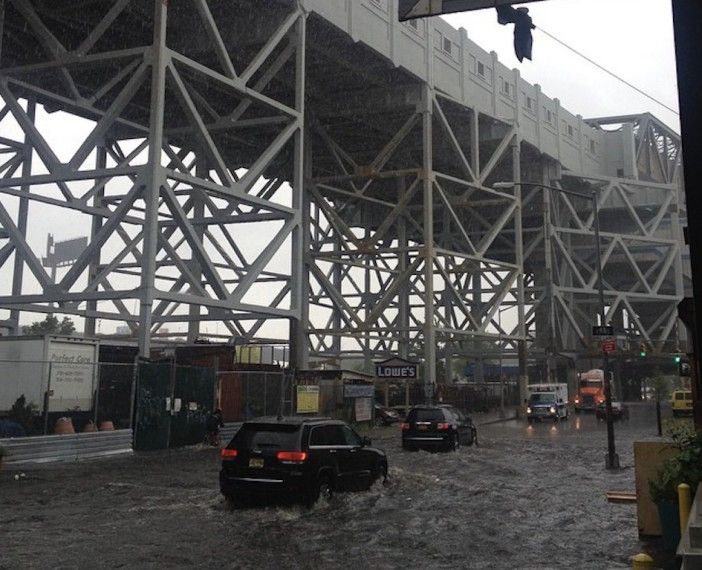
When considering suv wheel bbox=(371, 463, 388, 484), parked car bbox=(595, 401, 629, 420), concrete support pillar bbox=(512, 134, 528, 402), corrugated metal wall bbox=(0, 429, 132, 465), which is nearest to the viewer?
suv wheel bbox=(371, 463, 388, 484)

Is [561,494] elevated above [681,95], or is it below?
below

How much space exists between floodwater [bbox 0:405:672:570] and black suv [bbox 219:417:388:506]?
1.16 feet

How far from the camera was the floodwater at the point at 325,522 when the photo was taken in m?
9.78

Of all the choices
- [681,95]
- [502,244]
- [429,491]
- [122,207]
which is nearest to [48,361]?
[122,207]

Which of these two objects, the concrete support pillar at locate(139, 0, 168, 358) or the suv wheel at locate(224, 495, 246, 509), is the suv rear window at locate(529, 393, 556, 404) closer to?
the concrete support pillar at locate(139, 0, 168, 358)

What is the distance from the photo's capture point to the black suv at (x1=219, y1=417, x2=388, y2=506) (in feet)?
42.0

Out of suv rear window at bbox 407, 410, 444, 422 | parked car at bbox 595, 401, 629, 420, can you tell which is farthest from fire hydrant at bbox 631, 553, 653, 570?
parked car at bbox 595, 401, 629, 420

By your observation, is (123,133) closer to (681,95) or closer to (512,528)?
(512,528)

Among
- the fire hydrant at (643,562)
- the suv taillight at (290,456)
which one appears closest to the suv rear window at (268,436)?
the suv taillight at (290,456)

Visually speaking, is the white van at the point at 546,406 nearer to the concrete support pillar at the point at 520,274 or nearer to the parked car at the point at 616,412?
the parked car at the point at 616,412

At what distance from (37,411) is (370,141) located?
36056 millimetres

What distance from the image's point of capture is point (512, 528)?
12109mm

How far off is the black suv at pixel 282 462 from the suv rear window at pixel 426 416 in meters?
12.1

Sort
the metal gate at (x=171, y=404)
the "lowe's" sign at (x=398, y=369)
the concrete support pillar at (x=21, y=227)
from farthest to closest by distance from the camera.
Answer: the "lowe's" sign at (x=398, y=369), the concrete support pillar at (x=21, y=227), the metal gate at (x=171, y=404)
